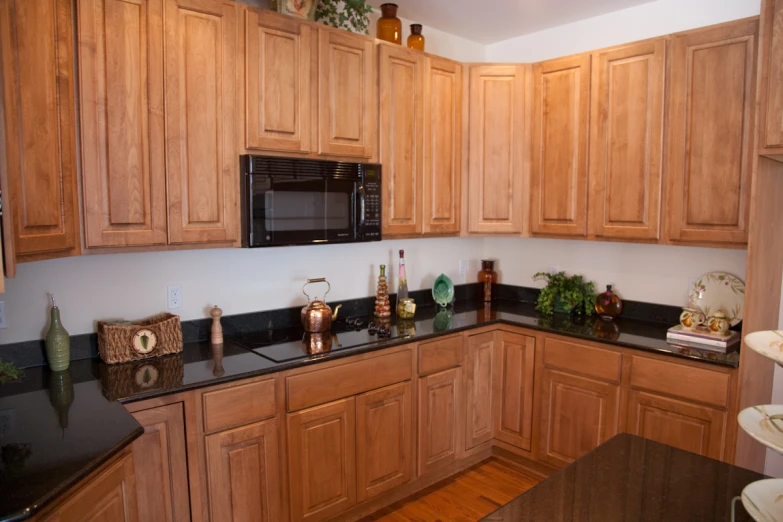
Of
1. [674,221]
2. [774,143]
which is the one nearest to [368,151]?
[674,221]

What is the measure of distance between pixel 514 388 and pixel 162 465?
198cm

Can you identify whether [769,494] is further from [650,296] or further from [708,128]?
[650,296]

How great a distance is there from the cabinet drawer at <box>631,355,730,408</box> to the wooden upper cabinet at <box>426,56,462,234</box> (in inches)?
51.4

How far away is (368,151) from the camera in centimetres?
275

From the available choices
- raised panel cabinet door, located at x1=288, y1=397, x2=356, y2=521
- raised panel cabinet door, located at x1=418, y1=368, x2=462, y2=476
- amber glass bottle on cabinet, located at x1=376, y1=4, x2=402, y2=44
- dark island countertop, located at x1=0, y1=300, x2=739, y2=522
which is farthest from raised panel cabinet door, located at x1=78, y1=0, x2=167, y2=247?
raised panel cabinet door, located at x1=418, y1=368, x2=462, y2=476

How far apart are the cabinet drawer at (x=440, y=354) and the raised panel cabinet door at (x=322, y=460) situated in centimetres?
48

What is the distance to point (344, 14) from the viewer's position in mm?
2715

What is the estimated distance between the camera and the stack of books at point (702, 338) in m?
2.47

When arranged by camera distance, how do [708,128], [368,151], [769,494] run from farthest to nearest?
1. [368,151]
2. [708,128]
3. [769,494]

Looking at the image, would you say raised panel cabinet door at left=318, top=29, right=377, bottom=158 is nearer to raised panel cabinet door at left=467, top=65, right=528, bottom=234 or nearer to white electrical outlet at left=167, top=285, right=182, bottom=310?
raised panel cabinet door at left=467, top=65, right=528, bottom=234

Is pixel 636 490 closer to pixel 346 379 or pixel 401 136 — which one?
pixel 346 379

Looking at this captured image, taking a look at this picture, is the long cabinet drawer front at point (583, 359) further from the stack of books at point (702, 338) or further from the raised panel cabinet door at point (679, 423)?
the stack of books at point (702, 338)

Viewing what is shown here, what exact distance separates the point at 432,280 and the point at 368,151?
119 cm

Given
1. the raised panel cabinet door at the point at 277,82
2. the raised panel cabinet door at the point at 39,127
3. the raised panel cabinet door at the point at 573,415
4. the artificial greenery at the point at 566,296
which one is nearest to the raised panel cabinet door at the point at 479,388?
the raised panel cabinet door at the point at 573,415
